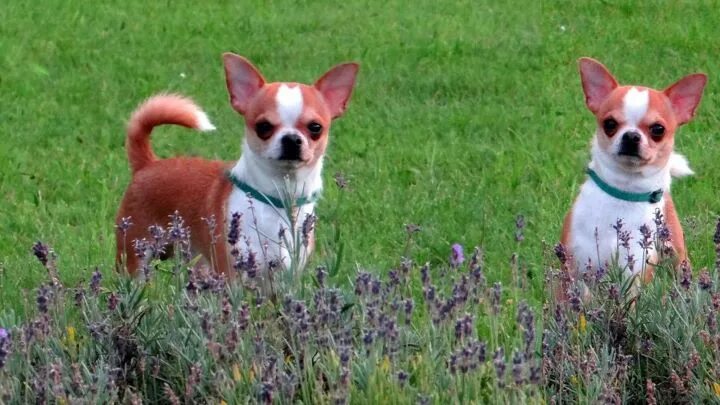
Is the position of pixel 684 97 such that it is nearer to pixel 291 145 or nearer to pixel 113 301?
pixel 291 145

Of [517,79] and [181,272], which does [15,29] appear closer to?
[517,79]

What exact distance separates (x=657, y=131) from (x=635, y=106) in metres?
0.12

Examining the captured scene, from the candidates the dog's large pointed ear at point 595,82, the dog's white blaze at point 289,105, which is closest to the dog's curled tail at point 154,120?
the dog's white blaze at point 289,105

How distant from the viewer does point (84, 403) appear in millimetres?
3463

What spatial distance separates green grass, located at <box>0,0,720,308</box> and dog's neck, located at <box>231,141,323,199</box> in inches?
27.4

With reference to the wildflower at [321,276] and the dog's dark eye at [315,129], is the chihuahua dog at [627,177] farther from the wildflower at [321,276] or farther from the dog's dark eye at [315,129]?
the wildflower at [321,276]

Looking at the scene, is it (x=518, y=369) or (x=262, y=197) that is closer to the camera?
(x=518, y=369)

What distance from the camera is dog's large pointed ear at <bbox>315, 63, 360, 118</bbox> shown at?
17.9 ft

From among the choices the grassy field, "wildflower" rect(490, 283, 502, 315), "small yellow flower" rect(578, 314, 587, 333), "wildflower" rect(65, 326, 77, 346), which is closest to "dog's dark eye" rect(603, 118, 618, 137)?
the grassy field

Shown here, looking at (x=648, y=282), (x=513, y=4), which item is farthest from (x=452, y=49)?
(x=648, y=282)

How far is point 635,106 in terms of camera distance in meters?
5.16

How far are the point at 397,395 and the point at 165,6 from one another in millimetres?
8243

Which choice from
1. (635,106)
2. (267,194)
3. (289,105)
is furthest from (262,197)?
(635,106)

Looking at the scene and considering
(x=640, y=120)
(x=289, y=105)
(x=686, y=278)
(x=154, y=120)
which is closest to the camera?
(x=686, y=278)
